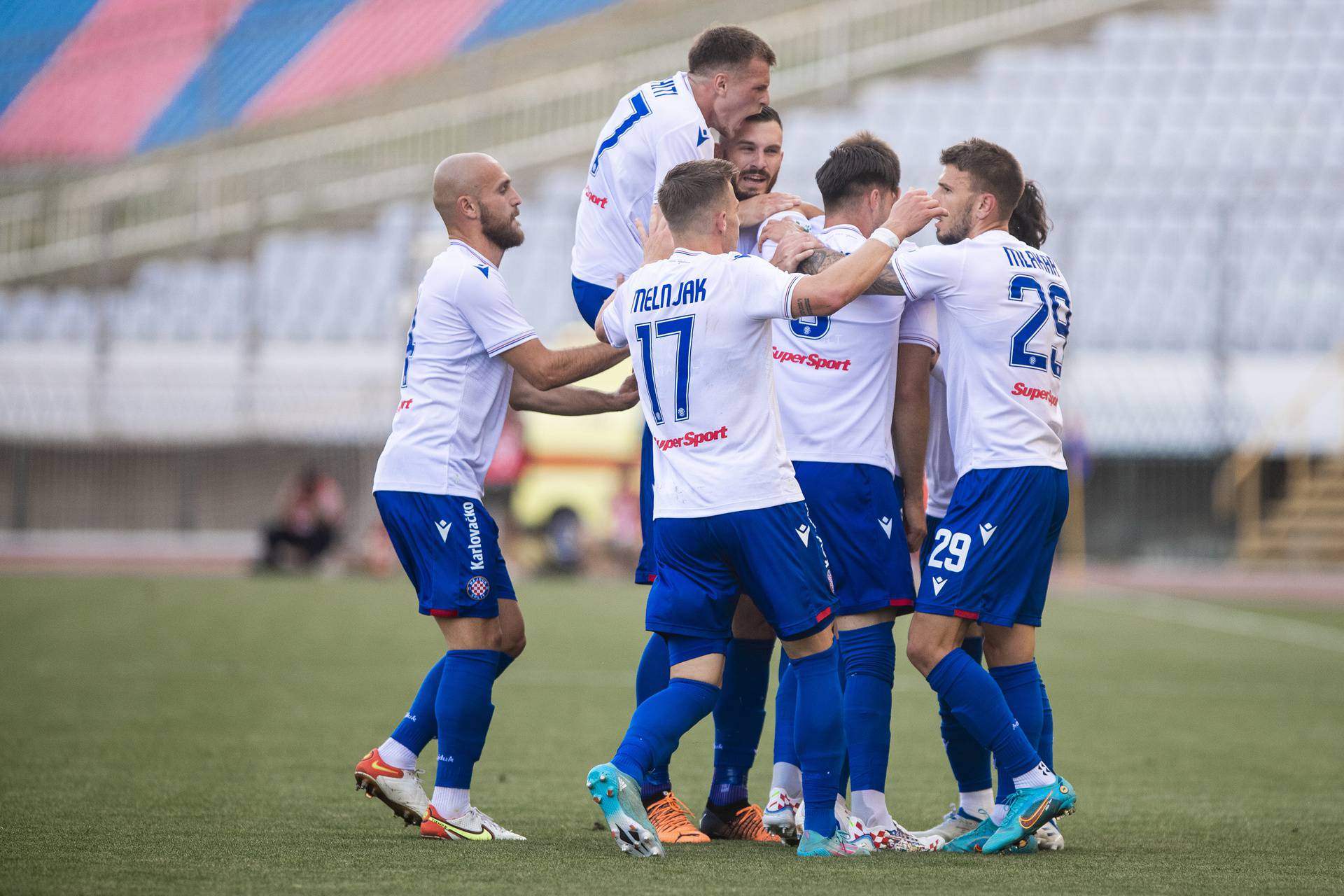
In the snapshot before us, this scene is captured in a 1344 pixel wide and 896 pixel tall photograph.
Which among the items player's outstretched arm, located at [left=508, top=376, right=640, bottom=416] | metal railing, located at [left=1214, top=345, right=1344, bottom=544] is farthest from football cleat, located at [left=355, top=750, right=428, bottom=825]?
metal railing, located at [left=1214, top=345, right=1344, bottom=544]

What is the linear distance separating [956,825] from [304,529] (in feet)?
46.7

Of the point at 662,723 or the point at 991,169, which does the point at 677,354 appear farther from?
the point at 991,169

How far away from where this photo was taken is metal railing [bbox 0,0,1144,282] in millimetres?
23688

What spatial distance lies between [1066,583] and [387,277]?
35.1ft

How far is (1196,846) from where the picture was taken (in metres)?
4.76

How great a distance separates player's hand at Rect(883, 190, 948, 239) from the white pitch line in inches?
339

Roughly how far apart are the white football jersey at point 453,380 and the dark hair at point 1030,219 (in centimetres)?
169

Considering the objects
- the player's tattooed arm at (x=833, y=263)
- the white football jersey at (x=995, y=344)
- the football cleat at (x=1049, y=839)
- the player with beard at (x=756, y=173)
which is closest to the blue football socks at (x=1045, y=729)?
the football cleat at (x=1049, y=839)

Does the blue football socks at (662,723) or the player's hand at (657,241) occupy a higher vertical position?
the player's hand at (657,241)

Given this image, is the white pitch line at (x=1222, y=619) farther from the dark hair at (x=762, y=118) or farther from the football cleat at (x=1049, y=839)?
the dark hair at (x=762, y=118)

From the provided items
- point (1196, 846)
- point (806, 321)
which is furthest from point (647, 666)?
point (1196, 846)

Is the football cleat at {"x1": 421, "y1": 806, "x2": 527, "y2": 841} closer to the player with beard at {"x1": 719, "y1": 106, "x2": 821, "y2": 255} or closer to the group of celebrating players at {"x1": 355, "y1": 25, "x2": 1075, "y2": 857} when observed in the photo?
the group of celebrating players at {"x1": 355, "y1": 25, "x2": 1075, "y2": 857}

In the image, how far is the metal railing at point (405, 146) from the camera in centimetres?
2369

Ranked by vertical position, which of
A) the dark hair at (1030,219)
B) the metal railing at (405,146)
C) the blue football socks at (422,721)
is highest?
the metal railing at (405,146)
